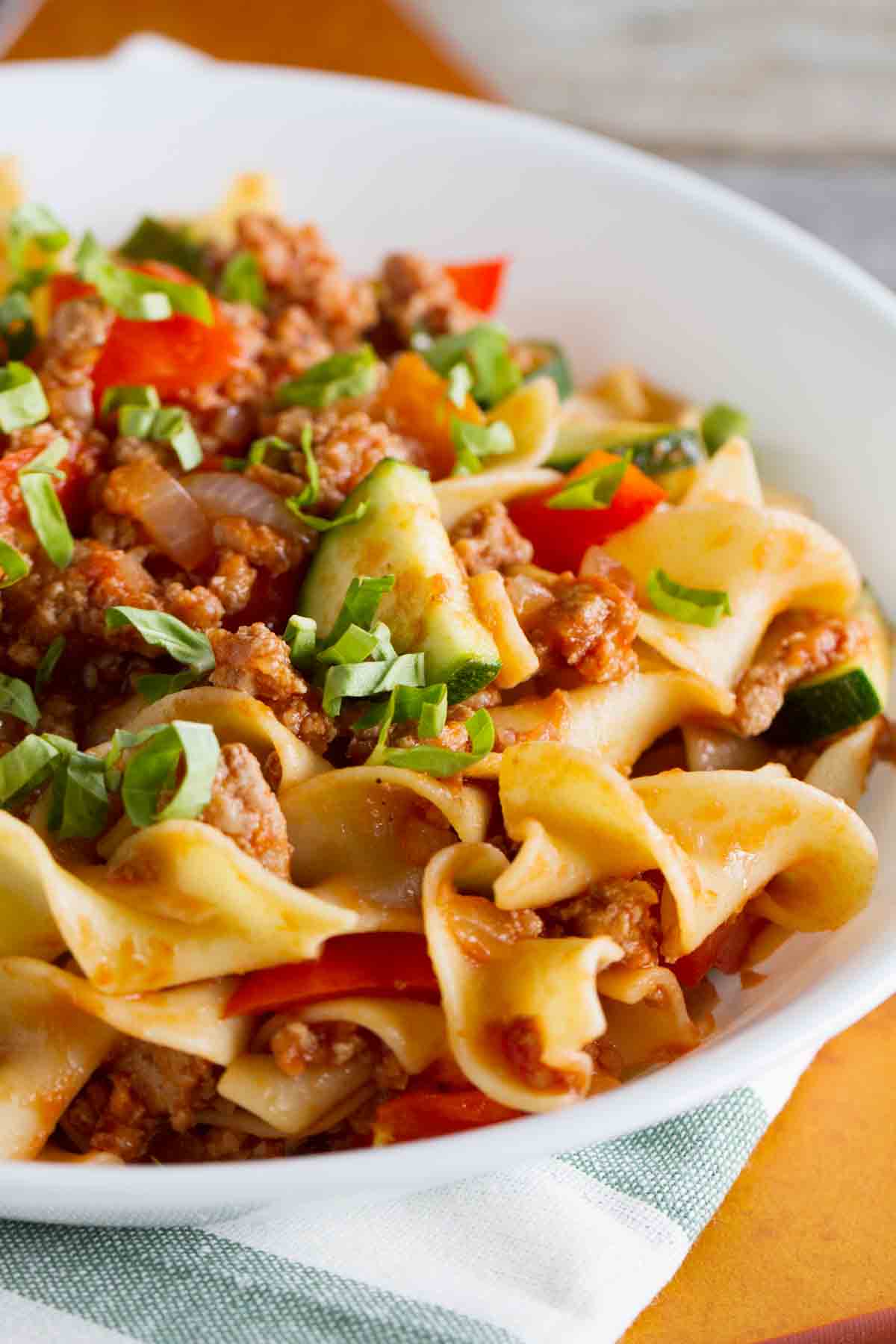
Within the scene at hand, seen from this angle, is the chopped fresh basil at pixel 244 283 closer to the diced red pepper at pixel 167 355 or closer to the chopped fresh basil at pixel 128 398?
the diced red pepper at pixel 167 355

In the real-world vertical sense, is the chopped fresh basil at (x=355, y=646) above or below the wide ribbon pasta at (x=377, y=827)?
above

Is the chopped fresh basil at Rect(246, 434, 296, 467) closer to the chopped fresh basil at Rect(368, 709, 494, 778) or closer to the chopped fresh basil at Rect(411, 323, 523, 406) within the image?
the chopped fresh basil at Rect(411, 323, 523, 406)

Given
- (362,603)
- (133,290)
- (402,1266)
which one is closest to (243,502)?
(362,603)

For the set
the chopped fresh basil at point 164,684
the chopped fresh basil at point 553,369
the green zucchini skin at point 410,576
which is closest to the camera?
the green zucchini skin at point 410,576

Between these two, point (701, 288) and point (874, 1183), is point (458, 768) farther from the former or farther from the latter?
point (701, 288)

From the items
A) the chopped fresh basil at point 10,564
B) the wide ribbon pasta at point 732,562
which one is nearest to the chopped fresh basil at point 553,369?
the wide ribbon pasta at point 732,562

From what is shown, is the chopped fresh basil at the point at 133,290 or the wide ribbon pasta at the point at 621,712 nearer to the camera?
the wide ribbon pasta at the point at 621,712
